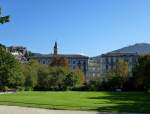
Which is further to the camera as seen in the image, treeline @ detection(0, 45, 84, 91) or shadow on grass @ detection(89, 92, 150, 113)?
treeline @ detection(0, 45, 84, 91)

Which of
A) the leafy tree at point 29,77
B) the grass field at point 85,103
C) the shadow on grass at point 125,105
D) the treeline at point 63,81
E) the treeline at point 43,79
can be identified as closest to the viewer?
the shadow on grass at point 125,105

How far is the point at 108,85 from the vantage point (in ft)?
452

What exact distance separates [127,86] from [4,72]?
4870cm

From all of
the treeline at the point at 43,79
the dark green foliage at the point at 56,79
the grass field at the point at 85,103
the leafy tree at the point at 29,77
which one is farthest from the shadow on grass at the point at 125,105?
the dark green foliage at the point at 56,79

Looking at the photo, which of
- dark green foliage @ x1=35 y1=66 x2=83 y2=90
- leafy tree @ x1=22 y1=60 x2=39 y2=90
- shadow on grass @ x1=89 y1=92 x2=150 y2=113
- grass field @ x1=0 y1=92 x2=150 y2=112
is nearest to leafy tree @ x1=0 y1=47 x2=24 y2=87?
leafy tree @ x1=22 y1=60 x2=39 y2=90

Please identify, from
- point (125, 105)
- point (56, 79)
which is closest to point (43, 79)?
point (56, 79)

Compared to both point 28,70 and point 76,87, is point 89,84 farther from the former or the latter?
point 28,70

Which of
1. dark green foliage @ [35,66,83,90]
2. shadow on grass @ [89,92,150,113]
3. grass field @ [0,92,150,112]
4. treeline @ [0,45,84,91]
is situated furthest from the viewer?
dark green foliage @ [35,66,83,90]

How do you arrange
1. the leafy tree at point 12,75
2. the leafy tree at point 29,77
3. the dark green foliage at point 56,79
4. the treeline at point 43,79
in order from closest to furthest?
the leafy tree at point 12,75 < the treeline at point 43,79 < the leafy tree at point 29,77 < the dark green foliage at point 56,79

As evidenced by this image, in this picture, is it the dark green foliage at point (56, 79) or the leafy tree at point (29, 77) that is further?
the dark green foliage at point (56, 79)

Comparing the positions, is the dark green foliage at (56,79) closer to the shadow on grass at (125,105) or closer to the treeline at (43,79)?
the treeline at (43,79)

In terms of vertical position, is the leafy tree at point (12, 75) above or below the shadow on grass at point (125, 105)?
above

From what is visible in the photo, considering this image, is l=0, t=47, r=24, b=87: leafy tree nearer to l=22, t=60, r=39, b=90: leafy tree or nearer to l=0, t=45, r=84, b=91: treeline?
l=0, t=45, r=84, b=91: treeline

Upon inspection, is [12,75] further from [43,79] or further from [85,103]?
[85,103]
